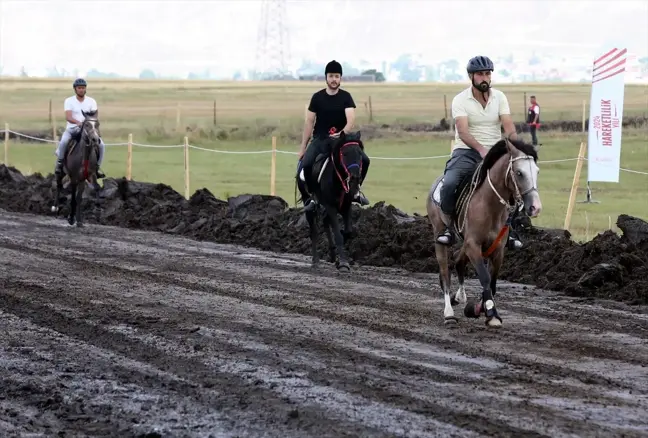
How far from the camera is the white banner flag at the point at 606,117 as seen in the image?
22547 mm

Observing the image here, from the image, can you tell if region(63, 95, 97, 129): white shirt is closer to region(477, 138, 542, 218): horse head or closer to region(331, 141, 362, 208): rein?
region(331, 141, 362, 208): rein

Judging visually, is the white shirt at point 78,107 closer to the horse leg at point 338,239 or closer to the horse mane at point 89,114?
the horse mane at point 89,114

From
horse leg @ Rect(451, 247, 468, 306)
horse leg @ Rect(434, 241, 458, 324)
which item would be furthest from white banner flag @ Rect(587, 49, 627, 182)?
horse leg @ Rect(434, 241, 458, 324)

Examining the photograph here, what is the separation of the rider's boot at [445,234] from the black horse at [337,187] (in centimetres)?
384

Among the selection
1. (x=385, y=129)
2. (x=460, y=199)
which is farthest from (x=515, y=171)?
(x=385, y=129)

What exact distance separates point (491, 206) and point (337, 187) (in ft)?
17.4

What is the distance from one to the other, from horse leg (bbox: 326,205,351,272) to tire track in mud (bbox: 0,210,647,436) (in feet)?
0.90

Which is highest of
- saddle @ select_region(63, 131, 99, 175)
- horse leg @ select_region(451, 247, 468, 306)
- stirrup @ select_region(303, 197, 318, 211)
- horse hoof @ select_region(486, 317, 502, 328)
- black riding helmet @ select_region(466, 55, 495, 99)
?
black riding helmet @ select_region(466, 55, 495, 99)

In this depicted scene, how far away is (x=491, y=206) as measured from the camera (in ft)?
38.4

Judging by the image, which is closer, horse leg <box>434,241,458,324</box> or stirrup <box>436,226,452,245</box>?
horse leg <box>434,241,458,324</box>

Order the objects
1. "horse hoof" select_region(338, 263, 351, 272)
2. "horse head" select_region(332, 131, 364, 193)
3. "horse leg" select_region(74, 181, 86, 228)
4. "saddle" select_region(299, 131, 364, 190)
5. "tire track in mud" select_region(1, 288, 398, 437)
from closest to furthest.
→ 1. "tire track in mud" select_region(1, 288, 398, 437)
2. "horse head" select_region(332, 131, 364, 193)
3. "horse hoof" select_region(338, 263, 351, 272)
4. "saddle" select_region(299, 131, 364, 190)
5. "horse leg" select_region(74, 181, 86, 228)

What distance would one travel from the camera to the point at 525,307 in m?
13.3

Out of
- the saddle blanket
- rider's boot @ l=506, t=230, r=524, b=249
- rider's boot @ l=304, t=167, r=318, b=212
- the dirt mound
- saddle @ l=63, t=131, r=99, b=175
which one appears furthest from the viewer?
saddle @ l=63, t=131, r=99, b=175

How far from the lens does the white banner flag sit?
22547mm
